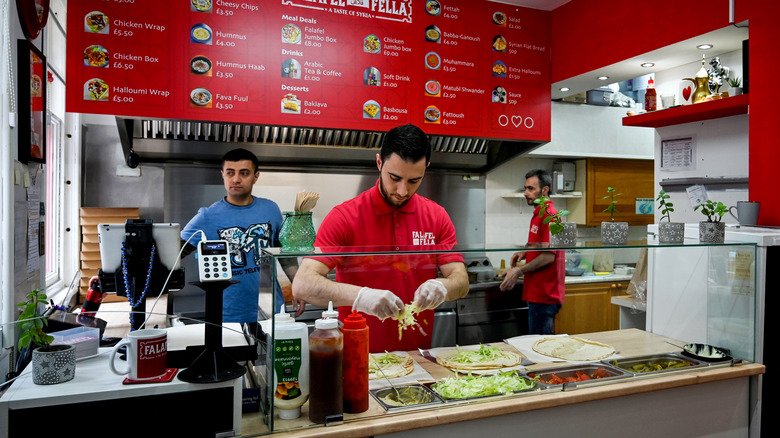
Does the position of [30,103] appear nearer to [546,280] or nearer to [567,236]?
[567,236]

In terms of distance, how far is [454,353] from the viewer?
1.94 m

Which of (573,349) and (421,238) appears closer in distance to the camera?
(573,349)

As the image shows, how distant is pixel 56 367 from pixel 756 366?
8.01 feet

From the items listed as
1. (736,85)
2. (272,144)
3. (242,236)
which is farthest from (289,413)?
(736,85)

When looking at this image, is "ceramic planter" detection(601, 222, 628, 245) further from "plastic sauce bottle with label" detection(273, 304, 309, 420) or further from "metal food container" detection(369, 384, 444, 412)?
"plastic sauce bottle with label" detection(273, 304, 309, 420)

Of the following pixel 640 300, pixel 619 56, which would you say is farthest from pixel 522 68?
pixel 640 300

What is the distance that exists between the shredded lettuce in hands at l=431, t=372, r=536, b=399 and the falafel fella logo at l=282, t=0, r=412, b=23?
2.86m

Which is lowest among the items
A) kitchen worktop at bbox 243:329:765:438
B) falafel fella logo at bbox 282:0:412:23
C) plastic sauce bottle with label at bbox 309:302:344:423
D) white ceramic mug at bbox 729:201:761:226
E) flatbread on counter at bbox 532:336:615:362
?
kitchen worktop at bbox 243:329:765:438

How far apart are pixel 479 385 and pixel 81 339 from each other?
1.20m

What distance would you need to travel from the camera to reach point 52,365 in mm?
1284

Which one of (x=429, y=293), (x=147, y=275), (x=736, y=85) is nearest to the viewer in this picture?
(x=429, y=293)

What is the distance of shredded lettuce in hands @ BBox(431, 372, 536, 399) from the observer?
1.63 metres

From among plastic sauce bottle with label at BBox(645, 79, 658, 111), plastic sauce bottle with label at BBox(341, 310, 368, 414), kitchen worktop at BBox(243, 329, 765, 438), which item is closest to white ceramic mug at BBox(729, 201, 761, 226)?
kitchen worktop at BBox(243, 329, 765, 438)

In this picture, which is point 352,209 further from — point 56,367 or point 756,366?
point 756,366
